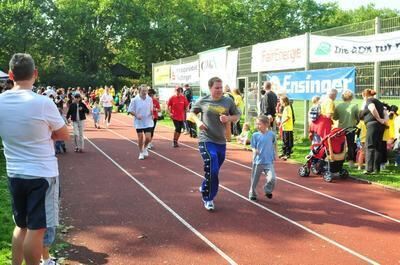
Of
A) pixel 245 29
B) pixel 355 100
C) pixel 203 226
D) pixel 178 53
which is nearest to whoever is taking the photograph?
pixel 203 226

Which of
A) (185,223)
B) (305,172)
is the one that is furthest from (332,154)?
(185,223)

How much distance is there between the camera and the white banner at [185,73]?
82.8ft

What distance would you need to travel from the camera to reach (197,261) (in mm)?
5590

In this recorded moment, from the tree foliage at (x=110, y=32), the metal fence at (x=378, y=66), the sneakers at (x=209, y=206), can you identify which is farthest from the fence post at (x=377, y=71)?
the tree foliage at (x=110, y=32)

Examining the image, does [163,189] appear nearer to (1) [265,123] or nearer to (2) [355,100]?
(1) [265,123]

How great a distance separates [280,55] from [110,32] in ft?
145

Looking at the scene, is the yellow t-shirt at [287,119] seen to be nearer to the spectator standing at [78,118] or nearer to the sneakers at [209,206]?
the spectator standing at [78,118]

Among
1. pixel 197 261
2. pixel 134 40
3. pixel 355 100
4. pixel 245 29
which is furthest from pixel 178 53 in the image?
pixel 197 261

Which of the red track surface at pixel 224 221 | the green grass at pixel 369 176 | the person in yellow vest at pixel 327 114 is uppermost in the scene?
the person in yellow vest at pixel 327 114

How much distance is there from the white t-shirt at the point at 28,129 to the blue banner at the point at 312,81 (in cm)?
1071

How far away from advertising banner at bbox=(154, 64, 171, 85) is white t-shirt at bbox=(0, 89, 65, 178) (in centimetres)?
2744

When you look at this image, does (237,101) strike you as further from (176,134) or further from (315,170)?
(315,170)

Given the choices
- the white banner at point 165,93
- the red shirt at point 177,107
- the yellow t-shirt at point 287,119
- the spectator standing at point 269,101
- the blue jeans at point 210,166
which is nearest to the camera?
the blue jeans at point 210,166

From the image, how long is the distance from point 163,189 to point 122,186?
0.86 meters
